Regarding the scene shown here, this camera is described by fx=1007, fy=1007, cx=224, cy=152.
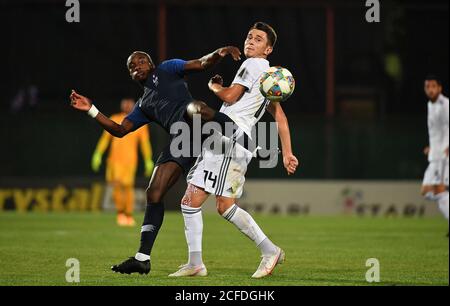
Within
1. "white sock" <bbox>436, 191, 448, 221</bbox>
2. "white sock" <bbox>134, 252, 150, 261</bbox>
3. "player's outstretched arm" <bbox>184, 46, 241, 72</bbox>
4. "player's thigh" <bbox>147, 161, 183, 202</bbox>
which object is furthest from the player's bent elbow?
"white sock" <bbox>436, 191, 448, 221</bbox>

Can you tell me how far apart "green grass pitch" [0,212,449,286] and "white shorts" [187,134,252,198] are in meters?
0.88

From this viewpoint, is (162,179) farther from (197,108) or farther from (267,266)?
(267,266)

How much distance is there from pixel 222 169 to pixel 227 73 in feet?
42.5

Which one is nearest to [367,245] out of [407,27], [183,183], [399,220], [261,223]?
[261,223]

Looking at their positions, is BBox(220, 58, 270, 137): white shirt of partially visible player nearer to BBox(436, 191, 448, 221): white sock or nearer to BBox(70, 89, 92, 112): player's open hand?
BBox(70, 89, 92, 112): player's open hand

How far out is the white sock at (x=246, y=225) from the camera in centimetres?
989

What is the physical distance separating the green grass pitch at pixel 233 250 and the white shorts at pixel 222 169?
34.7 inches

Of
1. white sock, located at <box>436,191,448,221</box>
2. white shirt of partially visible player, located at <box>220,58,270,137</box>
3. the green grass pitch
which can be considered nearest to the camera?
white shirt of partially visible player, located at <box>220,58,270,137</box>

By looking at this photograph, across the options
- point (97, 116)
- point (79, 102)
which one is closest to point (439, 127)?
point (97, 116)

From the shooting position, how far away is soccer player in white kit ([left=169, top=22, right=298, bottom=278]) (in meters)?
9.80

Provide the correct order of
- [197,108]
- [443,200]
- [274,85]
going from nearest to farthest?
[197,108] < [274,85] < [443,200]

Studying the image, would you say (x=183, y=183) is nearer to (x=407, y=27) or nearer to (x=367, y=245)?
(x=407, y=27)

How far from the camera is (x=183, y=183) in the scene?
22.5 meters

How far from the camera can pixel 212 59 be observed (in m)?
9.45
